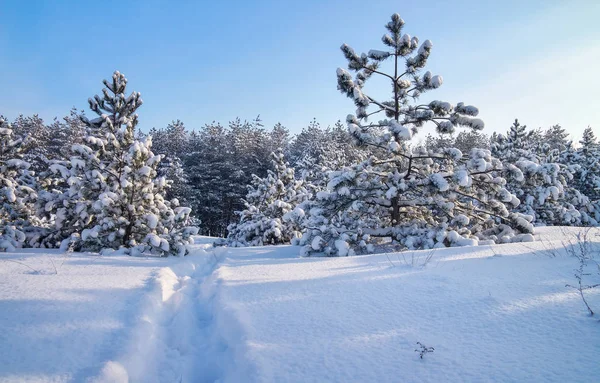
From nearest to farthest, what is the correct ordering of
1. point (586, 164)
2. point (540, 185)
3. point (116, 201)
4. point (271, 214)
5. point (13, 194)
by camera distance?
point (116, 201), point (13, 194), point (540, 185), point (271, 214), point (586, 164)

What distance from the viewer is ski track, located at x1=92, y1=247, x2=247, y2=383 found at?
106 inches

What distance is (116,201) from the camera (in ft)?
27.3

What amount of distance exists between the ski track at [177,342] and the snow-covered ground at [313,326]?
0.02 m

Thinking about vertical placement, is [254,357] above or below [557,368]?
below

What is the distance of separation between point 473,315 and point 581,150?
2847cm

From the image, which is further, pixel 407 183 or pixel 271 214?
pixel 271 214

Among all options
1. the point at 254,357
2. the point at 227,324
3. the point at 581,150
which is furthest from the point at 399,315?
the point at 581,150

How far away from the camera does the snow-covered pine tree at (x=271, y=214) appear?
15365mm

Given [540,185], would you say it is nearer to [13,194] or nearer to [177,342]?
[177,342]

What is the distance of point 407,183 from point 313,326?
23.2 feet

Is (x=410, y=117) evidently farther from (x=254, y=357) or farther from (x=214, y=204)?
(x=214, y=204)

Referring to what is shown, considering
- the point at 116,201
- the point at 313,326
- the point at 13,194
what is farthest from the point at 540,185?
the point at 13,194

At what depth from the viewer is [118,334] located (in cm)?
314

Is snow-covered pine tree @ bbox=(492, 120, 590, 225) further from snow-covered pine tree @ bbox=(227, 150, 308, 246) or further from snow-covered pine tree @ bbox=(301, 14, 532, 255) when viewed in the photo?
snow-covered pine tree @ bbox=(227, 150, 308, 246)
